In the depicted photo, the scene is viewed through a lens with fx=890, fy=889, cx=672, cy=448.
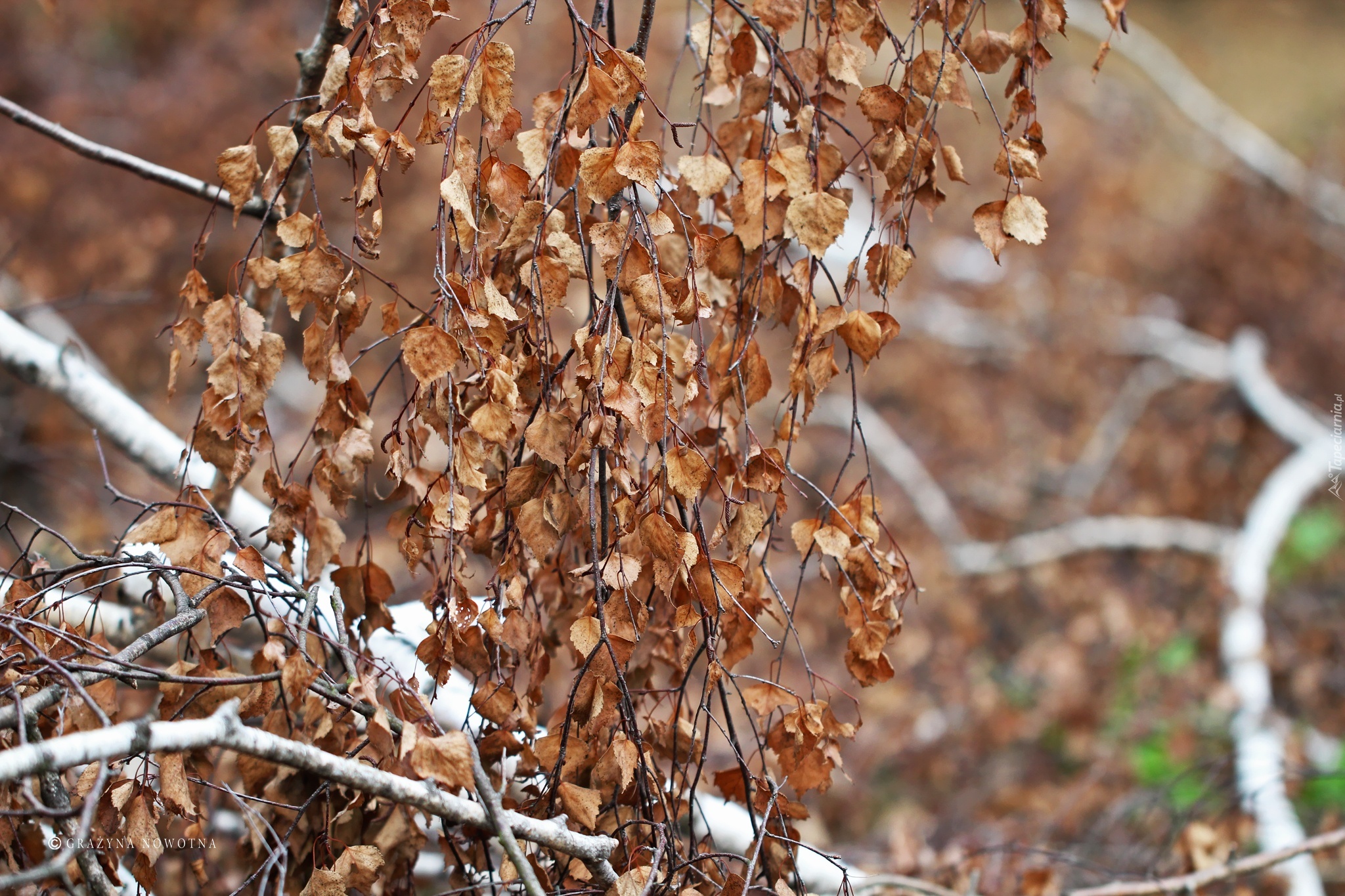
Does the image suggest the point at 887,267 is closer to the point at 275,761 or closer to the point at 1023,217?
the point at 1023,217

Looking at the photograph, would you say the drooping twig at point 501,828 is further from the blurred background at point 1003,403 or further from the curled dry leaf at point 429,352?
the blurred background at point 1003,403

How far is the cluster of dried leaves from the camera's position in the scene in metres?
0.92

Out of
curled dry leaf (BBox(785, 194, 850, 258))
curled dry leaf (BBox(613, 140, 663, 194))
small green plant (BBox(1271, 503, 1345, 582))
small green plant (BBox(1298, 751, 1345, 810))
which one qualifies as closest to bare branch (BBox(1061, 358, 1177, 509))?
small green plant (BBox(1271, 503, 1345, 582))

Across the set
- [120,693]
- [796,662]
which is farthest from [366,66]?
[796,662]

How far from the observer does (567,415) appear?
960 mm

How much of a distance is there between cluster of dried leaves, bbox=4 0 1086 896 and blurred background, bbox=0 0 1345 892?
1.26m

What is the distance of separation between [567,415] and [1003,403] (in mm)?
4887

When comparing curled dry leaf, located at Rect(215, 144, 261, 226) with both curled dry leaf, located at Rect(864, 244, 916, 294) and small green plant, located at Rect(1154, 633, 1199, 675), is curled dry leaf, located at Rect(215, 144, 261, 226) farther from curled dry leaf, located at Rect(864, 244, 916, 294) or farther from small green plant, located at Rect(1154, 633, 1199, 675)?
small green plant, located at Rect(1154, 633, 1199, 675)

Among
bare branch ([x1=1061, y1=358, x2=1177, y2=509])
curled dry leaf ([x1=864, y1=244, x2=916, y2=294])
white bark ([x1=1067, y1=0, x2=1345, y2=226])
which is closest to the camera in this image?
curled dry leaf ([x1=864, y1=244, x2=916, y2=294])

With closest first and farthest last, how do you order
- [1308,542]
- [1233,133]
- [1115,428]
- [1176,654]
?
1. [1176,654]
2. [1308,542]
3. [1115,428]
4. [1233,133]

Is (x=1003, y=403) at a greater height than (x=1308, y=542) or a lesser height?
greater

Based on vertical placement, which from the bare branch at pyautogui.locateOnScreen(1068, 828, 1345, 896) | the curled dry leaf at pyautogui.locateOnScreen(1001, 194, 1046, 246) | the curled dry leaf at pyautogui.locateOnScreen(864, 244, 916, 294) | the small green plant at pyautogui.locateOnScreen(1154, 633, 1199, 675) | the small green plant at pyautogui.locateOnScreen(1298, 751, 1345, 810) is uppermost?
the small green plant at pyautogui.locateOnScreen(1154, 633, 1199, 675)

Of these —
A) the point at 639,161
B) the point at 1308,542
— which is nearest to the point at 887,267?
the point at 639,161

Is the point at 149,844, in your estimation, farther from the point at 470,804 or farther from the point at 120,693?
the point at 120,693
